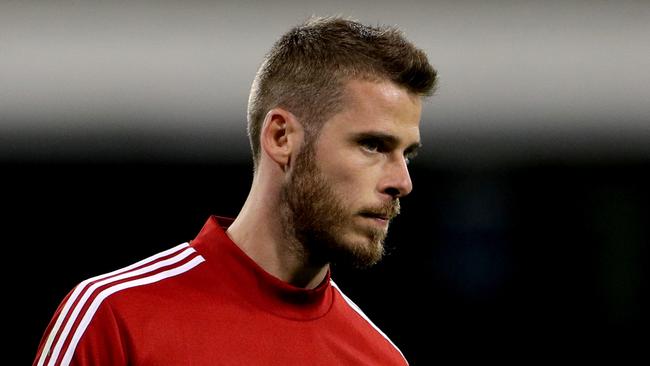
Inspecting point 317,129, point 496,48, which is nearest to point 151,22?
point 496,48

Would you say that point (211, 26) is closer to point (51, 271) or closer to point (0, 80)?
point (0, 80)

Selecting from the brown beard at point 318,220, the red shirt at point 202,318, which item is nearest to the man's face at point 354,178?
the brown beard at point 318,220

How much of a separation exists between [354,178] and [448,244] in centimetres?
246

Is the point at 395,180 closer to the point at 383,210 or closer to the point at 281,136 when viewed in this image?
the point at 383,210

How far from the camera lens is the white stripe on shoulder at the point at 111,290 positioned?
1359 millimetres

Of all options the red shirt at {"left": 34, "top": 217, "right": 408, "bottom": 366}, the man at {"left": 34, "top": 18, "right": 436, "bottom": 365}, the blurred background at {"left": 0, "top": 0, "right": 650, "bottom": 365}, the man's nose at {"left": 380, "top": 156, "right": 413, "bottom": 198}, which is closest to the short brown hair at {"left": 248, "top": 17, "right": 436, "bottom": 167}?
the man at {"left": 34, "top": 18, "right": 436, "bottom": 365}

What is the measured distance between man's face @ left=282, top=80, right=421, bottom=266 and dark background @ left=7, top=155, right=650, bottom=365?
2.15 m

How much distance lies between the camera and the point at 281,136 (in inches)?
64.0

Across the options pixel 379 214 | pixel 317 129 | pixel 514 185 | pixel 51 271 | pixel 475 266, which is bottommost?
pixel 51 271

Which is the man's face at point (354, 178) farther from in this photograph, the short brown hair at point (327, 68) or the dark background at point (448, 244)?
the dark background at point (448, 244)

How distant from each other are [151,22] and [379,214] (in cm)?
252

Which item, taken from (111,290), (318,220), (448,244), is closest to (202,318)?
(111,290)

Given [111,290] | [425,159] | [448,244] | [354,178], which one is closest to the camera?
[111,290]

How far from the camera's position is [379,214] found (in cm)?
157
